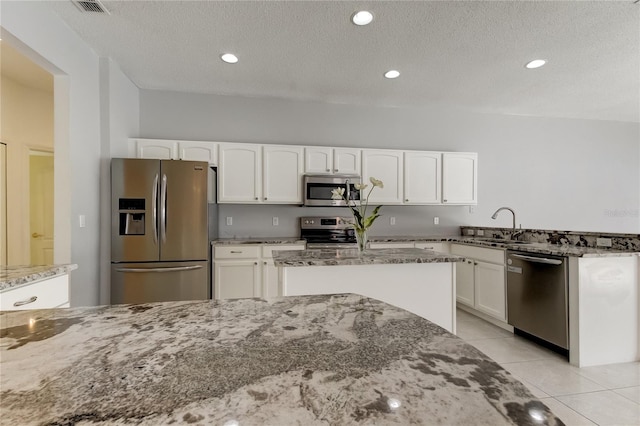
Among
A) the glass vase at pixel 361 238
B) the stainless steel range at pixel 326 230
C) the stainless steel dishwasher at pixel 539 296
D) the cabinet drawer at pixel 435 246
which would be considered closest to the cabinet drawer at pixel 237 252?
the stainless steel range at pixel 326 230

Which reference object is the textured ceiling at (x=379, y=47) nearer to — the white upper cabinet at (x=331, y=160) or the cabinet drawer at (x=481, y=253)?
the white upper cabinet at (x=331, y=160)

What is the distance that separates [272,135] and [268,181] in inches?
30.3

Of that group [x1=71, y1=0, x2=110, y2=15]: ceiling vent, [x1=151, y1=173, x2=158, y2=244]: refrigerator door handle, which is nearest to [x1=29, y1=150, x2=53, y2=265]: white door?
[x1=151, y1=173, x2=158, y2=244]: refrigerator door handle

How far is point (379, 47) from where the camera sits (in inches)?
111

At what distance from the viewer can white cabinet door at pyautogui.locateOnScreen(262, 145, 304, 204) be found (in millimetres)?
3758

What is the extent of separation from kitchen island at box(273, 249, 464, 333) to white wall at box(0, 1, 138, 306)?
1829 mm

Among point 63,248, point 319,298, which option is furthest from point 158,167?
point 319,298

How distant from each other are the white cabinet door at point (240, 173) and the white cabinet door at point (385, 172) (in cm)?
136

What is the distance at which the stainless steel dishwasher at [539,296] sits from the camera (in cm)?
251

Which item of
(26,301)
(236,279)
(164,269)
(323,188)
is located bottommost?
(236,279)

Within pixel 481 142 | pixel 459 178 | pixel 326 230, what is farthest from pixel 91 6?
pixel 481 142

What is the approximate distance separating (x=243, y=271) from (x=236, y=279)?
114 millimetres

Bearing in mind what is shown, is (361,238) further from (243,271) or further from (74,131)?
(74,131)

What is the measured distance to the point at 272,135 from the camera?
4.15 metres
